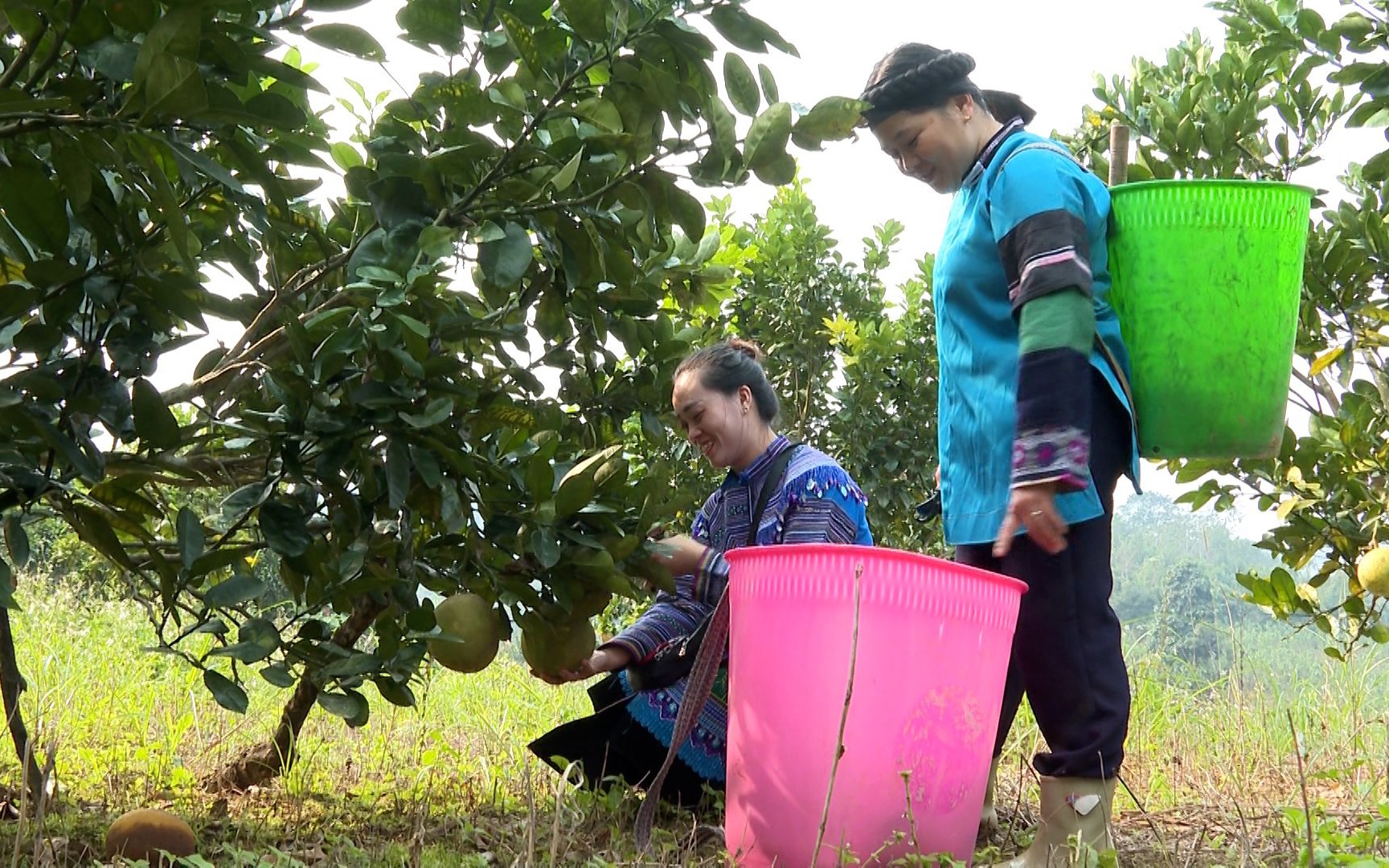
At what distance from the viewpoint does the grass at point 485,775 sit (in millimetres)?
2127

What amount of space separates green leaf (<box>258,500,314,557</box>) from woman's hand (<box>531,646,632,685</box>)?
68 centimetres

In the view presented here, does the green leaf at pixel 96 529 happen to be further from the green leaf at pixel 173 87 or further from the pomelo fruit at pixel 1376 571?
the pomelo fruit at pixel 1376 571

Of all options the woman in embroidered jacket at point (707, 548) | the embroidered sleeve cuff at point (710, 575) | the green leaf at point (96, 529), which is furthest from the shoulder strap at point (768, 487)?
the green leaf at point (96, 529)

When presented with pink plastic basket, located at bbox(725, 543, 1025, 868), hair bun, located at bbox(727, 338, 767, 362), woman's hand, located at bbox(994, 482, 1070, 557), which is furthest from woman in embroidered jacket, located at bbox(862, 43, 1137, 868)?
hair bun, located at bbox(727, 338, 767, 362)

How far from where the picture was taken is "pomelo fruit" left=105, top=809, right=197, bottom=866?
192cm

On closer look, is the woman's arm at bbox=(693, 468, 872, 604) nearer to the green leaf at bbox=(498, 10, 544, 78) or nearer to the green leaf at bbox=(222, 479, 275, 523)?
the green leaf at bbox=(222, 479, 275, 523)

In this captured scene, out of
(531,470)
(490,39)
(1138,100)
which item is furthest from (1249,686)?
(490,39)

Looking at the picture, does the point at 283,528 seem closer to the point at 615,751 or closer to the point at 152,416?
the point at 152,416

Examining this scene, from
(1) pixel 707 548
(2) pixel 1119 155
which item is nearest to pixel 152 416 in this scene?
(1) pixel 707 548

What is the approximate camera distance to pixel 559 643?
2.09 m

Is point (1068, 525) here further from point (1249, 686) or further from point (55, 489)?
point (1249, 686)

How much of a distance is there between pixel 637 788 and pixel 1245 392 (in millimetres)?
1413

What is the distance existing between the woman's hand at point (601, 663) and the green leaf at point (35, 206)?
1137mm

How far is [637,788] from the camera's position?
2639 millimetres
